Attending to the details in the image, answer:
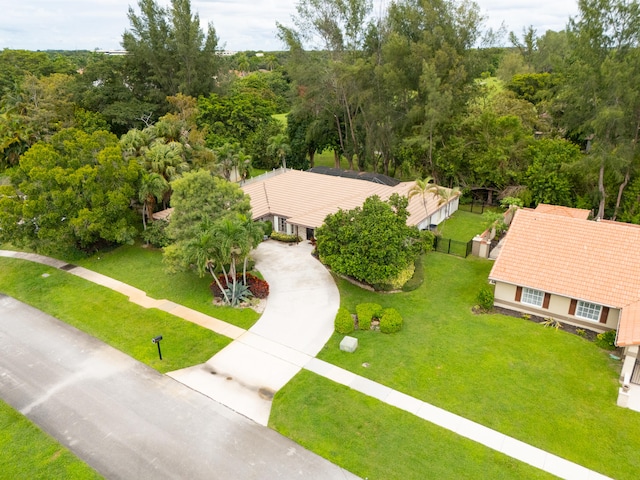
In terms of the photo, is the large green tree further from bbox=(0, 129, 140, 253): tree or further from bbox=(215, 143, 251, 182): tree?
bbox=(215, 143, 251, 182): tree

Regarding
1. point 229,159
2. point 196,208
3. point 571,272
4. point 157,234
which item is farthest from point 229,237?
point 229,159

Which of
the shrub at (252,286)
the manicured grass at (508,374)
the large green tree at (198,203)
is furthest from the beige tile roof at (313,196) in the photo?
the manicured grass at (508,374)

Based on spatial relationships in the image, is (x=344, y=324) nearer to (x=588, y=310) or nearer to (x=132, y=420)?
(x=132, y=420)

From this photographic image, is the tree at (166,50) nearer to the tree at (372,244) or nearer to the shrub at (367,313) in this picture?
the tree at (372,244)

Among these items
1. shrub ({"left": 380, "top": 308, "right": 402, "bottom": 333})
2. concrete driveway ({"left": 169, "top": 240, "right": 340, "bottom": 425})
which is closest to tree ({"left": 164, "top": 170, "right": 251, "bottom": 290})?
concrete driveway ({"left": 169, "top": 240, "right": 340, "bottom": 425})

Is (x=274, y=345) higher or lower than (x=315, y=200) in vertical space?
lower

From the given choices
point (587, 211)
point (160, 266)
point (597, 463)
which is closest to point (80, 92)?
point (160, 266)
